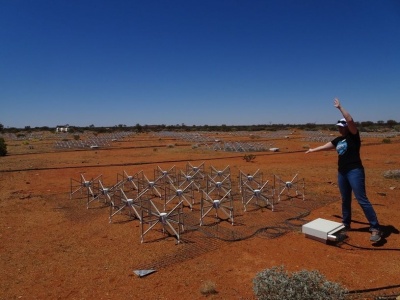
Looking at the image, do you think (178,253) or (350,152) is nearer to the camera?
(178,253)

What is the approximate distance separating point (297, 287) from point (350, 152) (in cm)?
409

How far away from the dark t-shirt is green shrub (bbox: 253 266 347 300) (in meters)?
3.58

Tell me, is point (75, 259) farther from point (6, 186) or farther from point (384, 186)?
point (384, 186)

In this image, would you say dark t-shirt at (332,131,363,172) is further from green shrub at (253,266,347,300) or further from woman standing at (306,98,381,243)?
green shrub at (253,266,347,300)

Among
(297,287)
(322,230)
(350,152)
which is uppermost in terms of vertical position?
(350,152)

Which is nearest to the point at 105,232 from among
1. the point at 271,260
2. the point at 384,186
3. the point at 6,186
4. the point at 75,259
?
the point at 75,259

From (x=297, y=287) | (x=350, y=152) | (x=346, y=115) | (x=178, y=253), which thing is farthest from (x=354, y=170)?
(x=178, y=253)

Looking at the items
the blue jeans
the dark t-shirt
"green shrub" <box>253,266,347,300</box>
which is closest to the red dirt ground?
the blue jeans

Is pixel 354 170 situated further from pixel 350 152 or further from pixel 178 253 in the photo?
pixel 178 253

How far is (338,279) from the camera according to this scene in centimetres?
540

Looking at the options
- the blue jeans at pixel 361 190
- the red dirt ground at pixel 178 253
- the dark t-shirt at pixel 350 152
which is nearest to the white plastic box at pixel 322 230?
the red dirt ground at pixel 178 253

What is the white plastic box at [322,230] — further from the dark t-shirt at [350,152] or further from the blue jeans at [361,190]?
the dark t-shirt at [350,152]

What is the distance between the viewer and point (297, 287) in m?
3.90

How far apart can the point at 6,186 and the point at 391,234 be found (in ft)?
50.8
